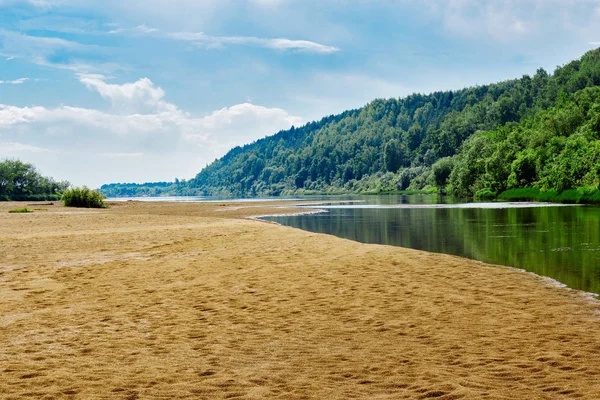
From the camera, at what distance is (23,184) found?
156 m

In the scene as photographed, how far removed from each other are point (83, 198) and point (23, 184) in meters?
84.9

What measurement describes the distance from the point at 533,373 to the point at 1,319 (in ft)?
36.5

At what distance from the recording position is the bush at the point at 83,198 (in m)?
84.9

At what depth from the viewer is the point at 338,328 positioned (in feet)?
37.3

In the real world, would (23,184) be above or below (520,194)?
above

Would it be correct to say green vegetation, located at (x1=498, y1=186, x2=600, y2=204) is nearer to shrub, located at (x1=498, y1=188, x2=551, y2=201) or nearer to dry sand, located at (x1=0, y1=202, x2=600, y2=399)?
shrub, located at (x1=498, y1=188, x2=551, y2=201)

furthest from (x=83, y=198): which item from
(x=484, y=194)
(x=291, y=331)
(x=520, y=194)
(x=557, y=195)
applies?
(x=291, y=331)

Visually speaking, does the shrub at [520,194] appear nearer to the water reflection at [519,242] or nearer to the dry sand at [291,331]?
the water reflection at [519,242]

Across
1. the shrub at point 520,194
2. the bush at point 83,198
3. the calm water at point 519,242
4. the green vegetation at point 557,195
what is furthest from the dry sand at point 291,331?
the shrub at point 520,194

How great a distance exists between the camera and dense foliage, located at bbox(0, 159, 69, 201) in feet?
493

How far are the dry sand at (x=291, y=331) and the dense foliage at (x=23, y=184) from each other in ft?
470

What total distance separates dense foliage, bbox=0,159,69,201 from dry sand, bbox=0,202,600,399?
470 feet

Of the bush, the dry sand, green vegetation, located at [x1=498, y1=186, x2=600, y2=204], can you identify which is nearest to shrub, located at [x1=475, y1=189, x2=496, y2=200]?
green vegetation, located at [x1=498, y1=186, x2=600, y2=204]

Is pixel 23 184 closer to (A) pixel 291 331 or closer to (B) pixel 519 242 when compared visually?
(B) pixel 519 242
